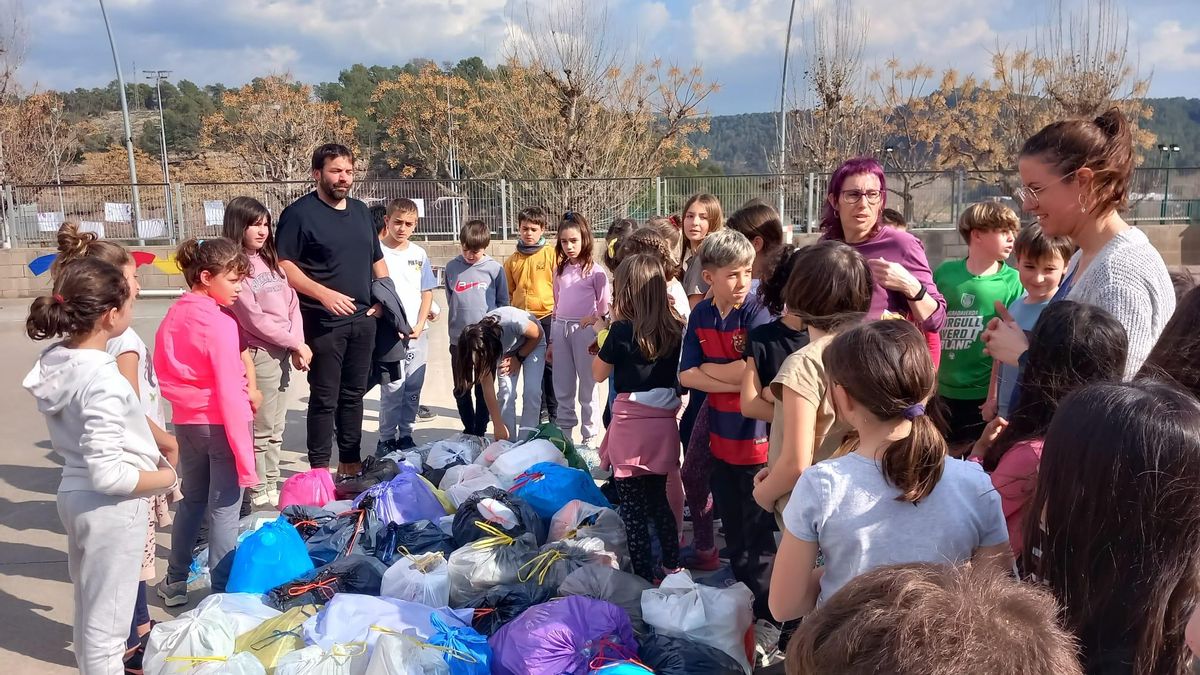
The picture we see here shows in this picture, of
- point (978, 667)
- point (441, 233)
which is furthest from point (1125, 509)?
point (441, 233)

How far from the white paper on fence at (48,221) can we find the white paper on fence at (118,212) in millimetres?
924

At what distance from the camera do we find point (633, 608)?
2957 millimetres

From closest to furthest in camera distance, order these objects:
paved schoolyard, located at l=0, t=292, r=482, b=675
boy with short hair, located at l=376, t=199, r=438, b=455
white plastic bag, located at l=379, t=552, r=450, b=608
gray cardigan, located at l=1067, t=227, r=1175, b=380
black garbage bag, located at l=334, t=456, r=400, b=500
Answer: gray cardigan, located at l=1067, t=227, r=1175, b=380 → white plastic bag, located at l=379, t=552, r=450, b=608 → paved schoolyard, located at l=0, t=292, r=482, b=675 → black garbage bag, located at l=334, t=456, r=400, b=500 → boy with short hair, located at l=376, t=199, r=438, b=455

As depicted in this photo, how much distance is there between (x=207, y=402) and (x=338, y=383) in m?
1.39

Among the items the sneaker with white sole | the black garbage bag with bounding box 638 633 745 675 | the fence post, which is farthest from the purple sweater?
the fence post

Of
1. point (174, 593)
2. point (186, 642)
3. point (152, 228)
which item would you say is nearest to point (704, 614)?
point (186, 642)

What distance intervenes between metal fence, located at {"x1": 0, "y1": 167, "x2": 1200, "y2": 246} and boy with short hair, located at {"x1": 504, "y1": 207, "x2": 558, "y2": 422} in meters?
10.9

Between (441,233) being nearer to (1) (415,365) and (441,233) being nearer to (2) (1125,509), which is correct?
(1) (415,365)

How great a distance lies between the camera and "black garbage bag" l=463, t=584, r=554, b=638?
291 cm

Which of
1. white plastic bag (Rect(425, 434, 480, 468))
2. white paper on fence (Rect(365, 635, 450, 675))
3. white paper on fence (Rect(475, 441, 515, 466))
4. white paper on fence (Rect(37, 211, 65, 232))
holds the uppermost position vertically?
white paper on fence (Rect(37, 211, 65, 232))

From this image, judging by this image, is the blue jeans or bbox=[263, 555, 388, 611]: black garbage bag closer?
bbox=[263, 555, 388, 611]: black garbage bag

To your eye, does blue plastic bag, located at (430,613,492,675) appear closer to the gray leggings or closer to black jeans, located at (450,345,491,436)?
the gray leggings

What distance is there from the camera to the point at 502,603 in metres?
2.97

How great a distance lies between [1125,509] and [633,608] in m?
1.86
